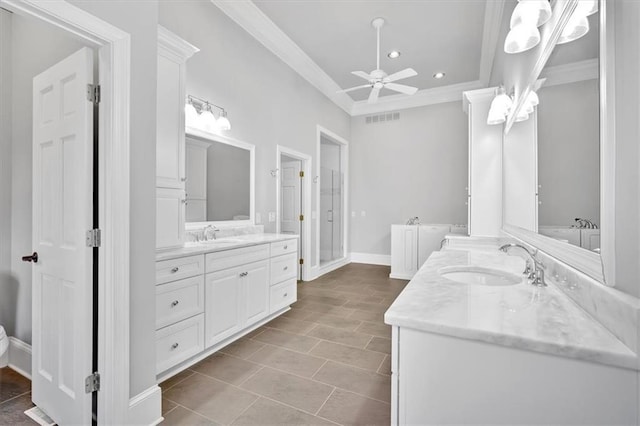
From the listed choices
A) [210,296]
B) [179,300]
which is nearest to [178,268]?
[179,300]

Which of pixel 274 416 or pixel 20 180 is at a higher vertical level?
pixel 20 180

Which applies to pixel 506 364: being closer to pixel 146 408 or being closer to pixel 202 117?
pixel 146 408

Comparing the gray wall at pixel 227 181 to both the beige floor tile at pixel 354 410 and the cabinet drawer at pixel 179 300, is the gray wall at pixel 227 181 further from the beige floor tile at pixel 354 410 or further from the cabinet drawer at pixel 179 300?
the beige floor tile at pixel 354 410

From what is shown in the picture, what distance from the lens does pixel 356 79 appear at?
215 inches

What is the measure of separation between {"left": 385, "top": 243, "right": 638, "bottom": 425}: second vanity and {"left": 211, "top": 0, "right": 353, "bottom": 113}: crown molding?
3714 mm

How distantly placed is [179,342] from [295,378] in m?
0.87

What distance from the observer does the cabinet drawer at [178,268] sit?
2.01 metres

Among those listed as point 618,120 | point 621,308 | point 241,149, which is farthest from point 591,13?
point 241,149

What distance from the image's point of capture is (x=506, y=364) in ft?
2.79

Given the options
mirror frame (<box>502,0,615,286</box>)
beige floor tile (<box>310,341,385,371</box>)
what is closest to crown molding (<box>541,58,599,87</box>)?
mirror frame (<box>502,0,615,286</box>)

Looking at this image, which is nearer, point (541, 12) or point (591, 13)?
point (591, 13)

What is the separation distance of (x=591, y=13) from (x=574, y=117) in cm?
37

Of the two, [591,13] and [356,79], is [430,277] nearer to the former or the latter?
[591,13]

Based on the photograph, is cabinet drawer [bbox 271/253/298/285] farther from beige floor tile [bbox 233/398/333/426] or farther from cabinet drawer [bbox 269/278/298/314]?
beige floor tile [bbox 233/398/333/426]
